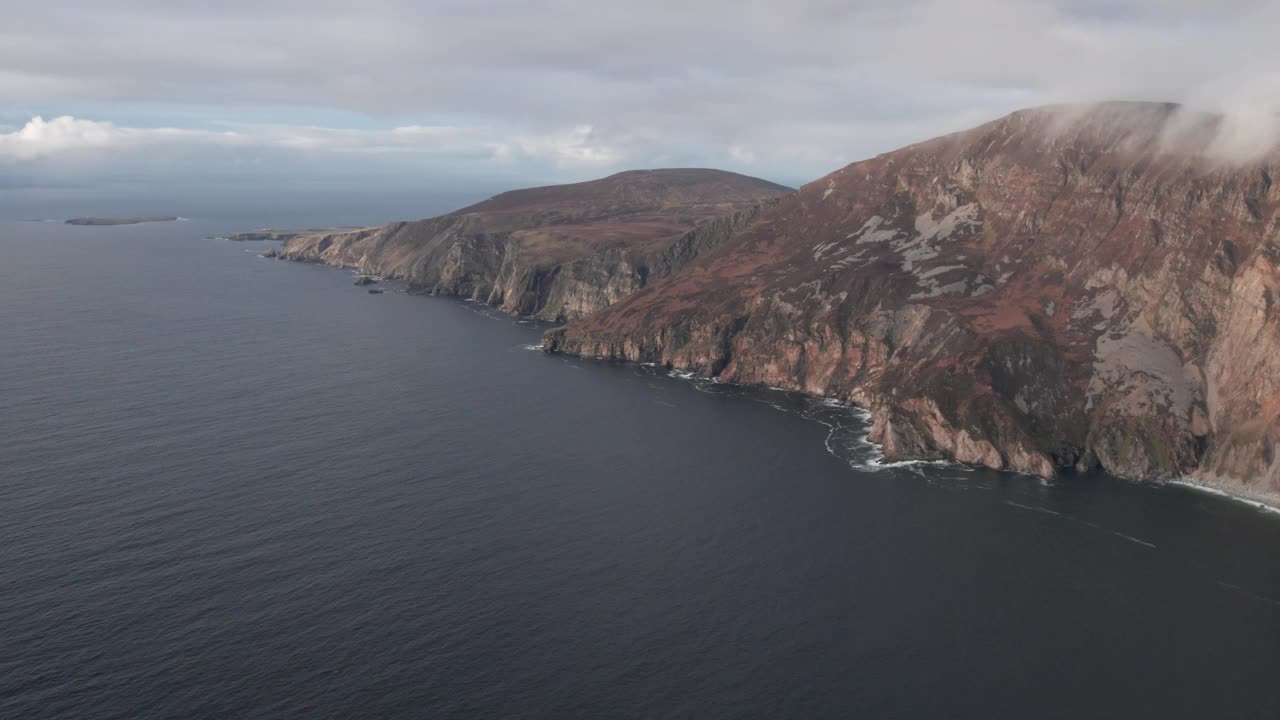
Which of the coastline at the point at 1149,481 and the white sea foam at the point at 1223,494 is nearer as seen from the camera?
the white sea foam at the point at 1223,494

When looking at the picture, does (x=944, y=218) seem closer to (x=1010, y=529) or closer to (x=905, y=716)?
(x=1010, y=529)

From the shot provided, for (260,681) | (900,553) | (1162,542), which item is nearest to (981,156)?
(1162,542)

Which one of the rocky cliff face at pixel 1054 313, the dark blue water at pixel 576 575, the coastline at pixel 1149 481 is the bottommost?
the dark blue water at pixel 576 575

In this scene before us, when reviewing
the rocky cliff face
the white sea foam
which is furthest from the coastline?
the rocky cliff face

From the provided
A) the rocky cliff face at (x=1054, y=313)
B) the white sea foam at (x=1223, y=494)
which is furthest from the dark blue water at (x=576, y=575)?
the rocky cliff face at (x=1054, y=313)

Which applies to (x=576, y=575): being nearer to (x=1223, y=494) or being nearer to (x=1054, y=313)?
(x=1223, y=494)

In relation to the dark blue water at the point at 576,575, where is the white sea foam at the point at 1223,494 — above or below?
above

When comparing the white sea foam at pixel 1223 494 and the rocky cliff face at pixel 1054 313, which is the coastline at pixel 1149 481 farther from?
the rocky cliff face at pixel 1054 313
